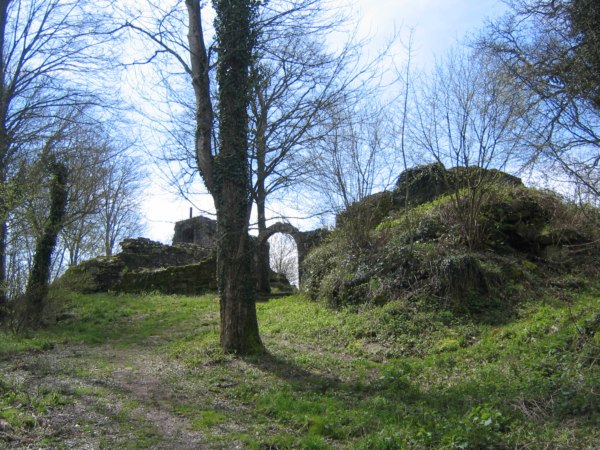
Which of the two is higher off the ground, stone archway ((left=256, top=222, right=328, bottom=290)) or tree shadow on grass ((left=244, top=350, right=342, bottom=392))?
stone archway ((left=256, top=222, right=328, bottom=290))

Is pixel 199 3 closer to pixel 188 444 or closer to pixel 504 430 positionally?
pixel 188 444

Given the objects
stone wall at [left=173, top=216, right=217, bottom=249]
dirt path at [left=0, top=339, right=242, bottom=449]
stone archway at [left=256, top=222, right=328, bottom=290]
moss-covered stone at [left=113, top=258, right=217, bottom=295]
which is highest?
stone wall at [left=173, top=216, right=217, bottom=249]

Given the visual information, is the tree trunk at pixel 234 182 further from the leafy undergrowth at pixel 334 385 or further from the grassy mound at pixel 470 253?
the grassy mound at pixel 470 253

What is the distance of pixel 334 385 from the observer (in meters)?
7.39

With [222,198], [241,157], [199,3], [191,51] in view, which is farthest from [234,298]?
[199,3]

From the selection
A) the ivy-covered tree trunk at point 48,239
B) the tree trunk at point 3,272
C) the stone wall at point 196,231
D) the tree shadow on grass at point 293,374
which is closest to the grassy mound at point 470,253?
the tree shadow on grass at point 293,374

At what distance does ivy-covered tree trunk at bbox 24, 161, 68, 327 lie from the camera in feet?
44.5

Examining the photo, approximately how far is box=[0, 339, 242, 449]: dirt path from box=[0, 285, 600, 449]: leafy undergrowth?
3cm

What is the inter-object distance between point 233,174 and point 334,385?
4.06 metres

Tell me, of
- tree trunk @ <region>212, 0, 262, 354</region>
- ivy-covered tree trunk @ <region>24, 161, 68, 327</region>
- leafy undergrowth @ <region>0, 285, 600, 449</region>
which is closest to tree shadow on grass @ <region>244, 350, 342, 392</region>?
leafy undergrowth @ <region>0, 285, 600, 449</region>

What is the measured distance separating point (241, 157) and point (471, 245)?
531 centimetres

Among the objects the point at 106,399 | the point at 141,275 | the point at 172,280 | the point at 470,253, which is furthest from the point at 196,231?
the point at 106,399

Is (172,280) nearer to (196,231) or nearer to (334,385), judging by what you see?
(196,231)

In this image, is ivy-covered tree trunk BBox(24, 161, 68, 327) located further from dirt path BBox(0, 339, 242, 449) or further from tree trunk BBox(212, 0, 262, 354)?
tree trunk BBox(212, 0, 262, 354)
